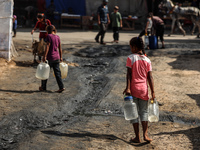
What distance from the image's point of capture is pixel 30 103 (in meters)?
6.47

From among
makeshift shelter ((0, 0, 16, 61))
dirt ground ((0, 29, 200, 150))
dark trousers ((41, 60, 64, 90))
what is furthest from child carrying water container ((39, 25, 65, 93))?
makeshift shelter ((0, 0, 16, 61))

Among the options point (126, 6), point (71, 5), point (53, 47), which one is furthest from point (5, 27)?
point (126, 6)

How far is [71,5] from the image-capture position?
2383 cm

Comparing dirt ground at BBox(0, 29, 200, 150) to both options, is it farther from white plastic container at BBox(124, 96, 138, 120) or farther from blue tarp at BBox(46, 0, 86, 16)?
blue tarp at BBox(46, 0, 86, 16)

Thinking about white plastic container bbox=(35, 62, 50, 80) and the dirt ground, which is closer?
the dirt ground

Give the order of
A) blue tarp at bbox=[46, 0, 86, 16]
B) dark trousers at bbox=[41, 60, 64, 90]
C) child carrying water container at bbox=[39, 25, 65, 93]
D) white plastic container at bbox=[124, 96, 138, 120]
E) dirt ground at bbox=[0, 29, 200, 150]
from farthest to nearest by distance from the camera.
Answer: blue tarp at bbox=[46, 0, 86, 16], dark trousers at bbox=[41, 60, 64, 90], child carrying water container at bbox=[39, 25, 65, 93], dirt ground at bbox=[0, 29, 200, 150], white plastic container at bbox=[124, 96, 138, 120]

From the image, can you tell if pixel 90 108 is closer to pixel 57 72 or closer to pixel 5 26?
pixel 57 72

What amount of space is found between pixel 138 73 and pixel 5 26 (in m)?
6.48

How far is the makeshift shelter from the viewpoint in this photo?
9.99 meters

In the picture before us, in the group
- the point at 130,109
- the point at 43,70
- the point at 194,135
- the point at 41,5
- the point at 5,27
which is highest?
the point at 41,5

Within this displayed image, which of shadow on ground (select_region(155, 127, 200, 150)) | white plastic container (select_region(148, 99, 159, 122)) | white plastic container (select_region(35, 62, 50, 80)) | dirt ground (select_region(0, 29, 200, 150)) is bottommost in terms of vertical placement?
shadow on ground (select_region(155, 127, 200, 150))

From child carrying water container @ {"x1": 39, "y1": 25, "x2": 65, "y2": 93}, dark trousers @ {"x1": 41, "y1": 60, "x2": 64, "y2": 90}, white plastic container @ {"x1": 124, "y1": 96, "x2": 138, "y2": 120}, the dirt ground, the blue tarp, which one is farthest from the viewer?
the blue tarp

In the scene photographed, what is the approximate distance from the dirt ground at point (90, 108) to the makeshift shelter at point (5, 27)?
0.38 m

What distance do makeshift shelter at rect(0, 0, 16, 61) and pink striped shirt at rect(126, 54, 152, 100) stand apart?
20.8ft
